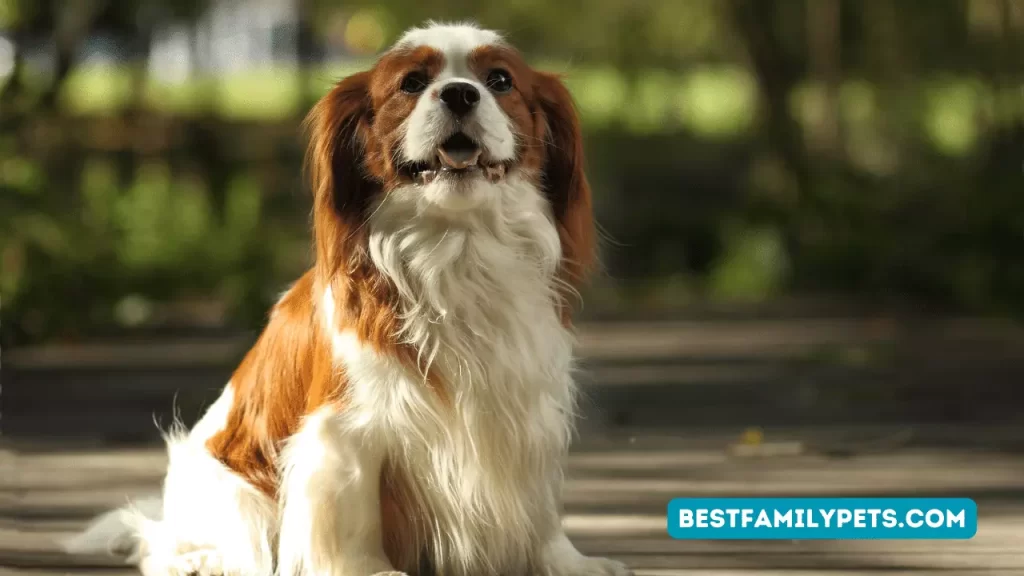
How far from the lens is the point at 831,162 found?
1173 cm

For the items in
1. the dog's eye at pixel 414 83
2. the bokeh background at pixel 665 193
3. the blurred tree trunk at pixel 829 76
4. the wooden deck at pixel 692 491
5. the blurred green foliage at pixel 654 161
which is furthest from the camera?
the blurred tree trunk at pixel 829 76

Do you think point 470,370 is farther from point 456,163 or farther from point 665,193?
point 665,193

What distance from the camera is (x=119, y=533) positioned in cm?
338

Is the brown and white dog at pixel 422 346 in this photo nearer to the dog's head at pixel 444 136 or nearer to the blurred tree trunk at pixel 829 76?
the dog's head at pixel 444 136

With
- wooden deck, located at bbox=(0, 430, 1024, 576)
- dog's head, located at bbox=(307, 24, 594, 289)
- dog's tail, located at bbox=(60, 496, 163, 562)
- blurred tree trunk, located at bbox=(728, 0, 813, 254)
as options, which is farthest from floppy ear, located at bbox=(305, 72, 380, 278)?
blurred tree trunk, located at bbox=(728, 0, 813, 254)

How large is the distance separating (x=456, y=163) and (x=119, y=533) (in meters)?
1.46

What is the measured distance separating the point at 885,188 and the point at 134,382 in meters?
6.20

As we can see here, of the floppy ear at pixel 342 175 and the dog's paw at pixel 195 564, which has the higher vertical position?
the floppy ear at pixel 342 175

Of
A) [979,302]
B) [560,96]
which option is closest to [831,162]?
[979,302]

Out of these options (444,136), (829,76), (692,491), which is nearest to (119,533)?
(444,136)

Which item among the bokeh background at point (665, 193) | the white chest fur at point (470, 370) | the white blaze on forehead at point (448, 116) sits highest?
the bokeh background at point (665, 193)

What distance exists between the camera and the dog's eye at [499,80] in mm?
2766

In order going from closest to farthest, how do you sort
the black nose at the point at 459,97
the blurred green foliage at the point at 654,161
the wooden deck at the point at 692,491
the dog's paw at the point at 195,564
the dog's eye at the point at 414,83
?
1. the black nose at the point at 459,97
2. the dog's eye at the point at 414,83
3. the dog's paw at the point at 195,564
4. the wooden deck at the point at 692,491
5. the blurred green foliage at the point at 654,161

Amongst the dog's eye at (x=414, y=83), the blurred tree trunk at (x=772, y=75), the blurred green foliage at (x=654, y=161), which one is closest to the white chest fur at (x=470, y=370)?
the dog's eye at (x=414, y=83)
